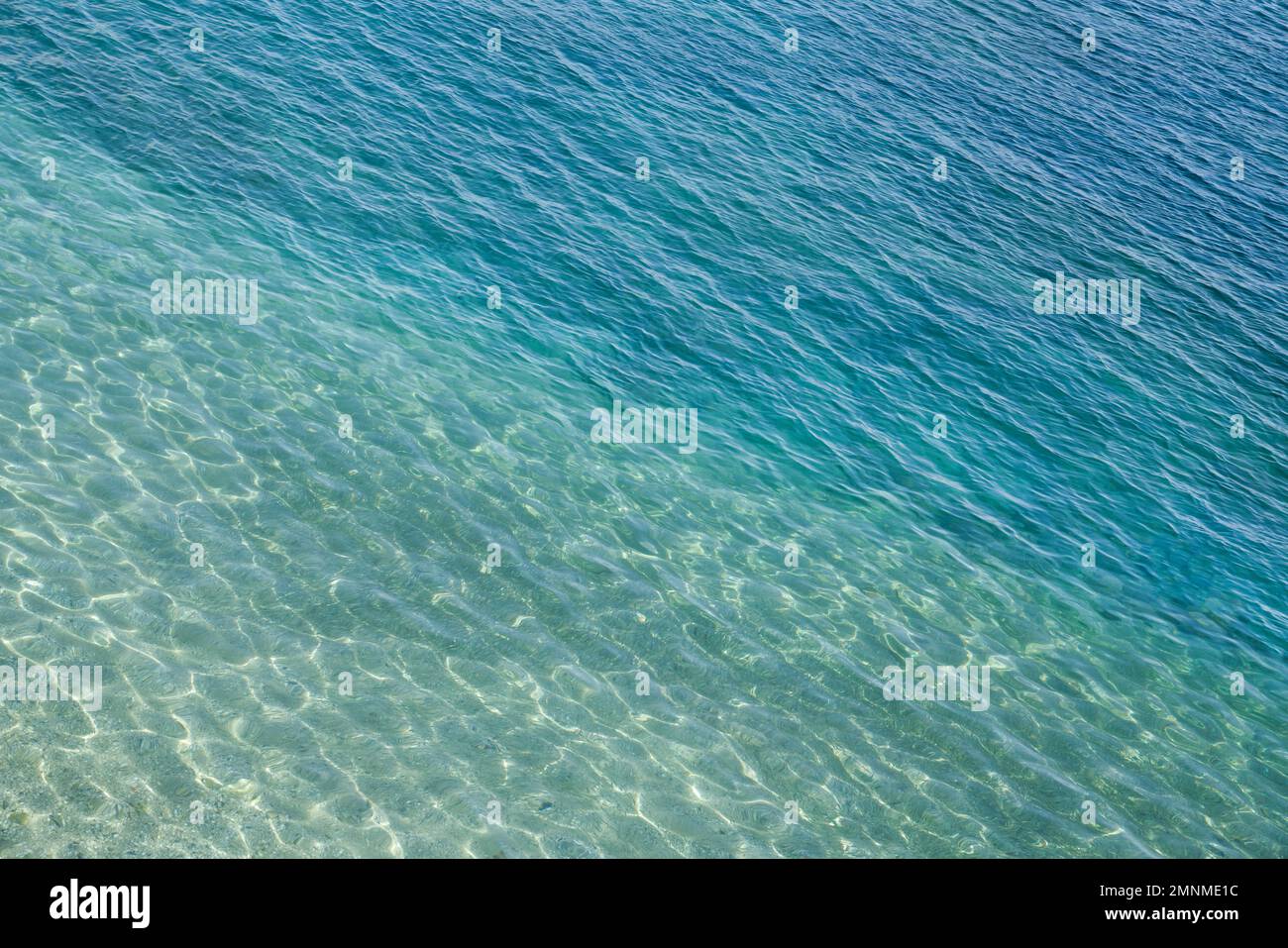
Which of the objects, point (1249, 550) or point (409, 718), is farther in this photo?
point (1249, 550)

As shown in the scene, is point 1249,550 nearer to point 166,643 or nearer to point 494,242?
point 494,242

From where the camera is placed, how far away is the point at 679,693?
1107 inches

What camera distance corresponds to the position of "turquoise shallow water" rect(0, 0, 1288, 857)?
25.0 metres

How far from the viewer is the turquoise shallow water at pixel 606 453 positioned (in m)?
25.0

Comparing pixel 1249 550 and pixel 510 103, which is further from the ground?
pixel 510 103

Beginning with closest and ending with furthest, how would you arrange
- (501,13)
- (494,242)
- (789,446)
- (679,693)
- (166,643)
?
1. (166,643)
2. (679,693)
3. (789,446)
4. (494,242)
5. (501,13)

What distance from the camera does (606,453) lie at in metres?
35.7

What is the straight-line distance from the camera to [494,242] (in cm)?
4447
